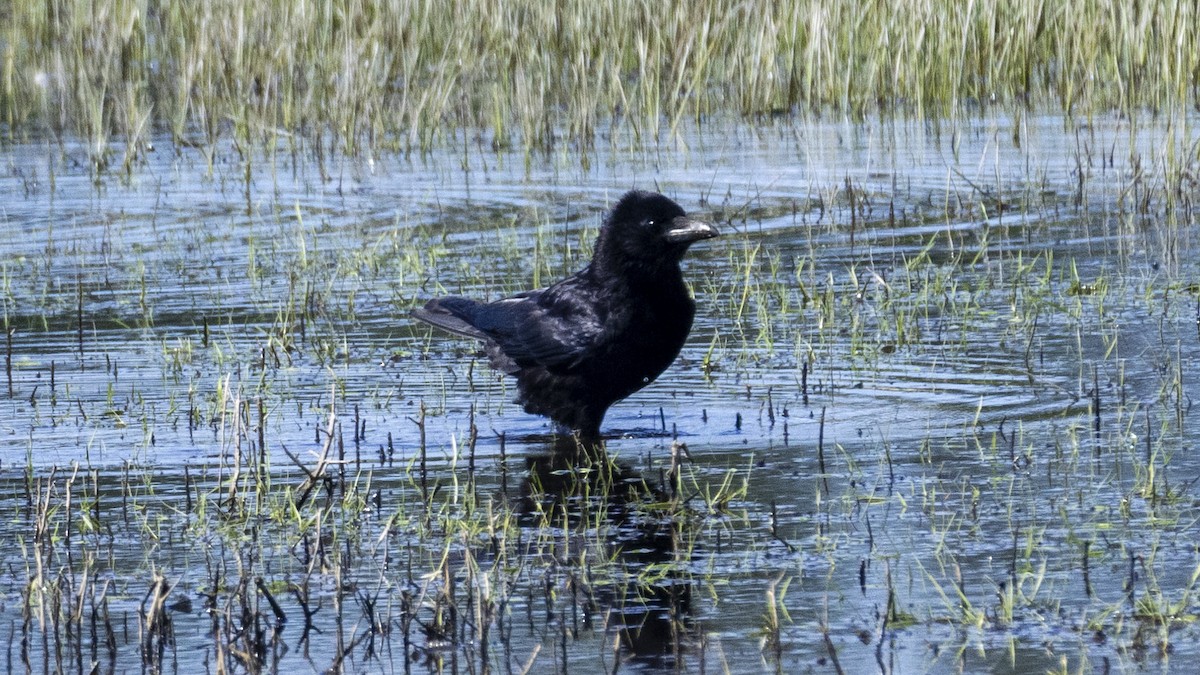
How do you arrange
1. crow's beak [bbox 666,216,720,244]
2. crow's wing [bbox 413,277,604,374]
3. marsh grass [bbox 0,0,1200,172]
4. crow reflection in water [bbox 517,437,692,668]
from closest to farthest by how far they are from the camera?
crow reflection in water [bbox 517,437,692,668], crow's beak [bbox 666,216,720,244], crow's wing [bbox 413,277,604,374], marsh grass [bbox 0,0,1200,172]

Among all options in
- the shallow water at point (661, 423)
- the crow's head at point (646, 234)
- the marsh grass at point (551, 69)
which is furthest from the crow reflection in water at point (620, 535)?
the marsh grass at point (551, 69)

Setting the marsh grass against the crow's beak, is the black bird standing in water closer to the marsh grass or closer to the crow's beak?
the crow's beak

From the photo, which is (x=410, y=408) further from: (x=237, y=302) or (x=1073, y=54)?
(x=1073, y=54)

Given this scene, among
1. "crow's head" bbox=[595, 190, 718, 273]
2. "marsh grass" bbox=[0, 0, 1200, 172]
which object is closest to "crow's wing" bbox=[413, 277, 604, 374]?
"crow's head" bbox=[595, 190, 718, 273]

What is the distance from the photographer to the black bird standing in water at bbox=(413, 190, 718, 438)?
250 inches

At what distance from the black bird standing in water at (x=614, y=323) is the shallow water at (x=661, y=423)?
189 mm

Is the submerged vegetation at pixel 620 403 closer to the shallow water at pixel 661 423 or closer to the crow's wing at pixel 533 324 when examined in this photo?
the shallow water at pixel 661 423

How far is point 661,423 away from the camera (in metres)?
6.46

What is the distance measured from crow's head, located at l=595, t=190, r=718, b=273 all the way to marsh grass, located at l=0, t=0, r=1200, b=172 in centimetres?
595

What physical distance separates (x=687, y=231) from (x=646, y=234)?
155mm

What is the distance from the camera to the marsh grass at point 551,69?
506 inches

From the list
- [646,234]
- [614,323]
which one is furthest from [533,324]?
[646,234]

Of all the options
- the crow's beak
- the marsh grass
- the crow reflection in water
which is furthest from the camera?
the marsh grass

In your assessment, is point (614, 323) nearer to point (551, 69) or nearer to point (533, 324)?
point (533, 324)
